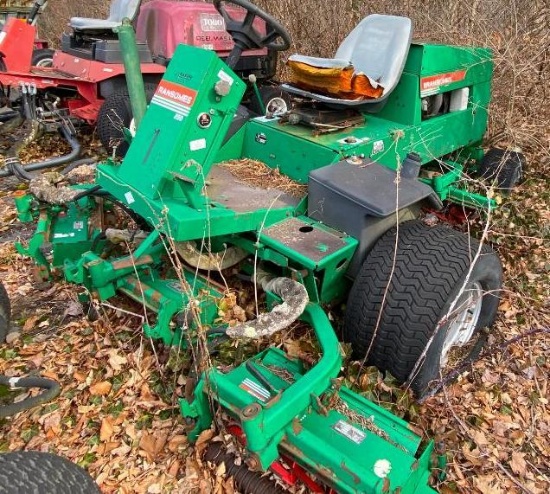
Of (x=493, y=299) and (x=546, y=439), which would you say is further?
(x=493, y=299)

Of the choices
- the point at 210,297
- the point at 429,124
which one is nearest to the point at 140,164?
the point at 210,297

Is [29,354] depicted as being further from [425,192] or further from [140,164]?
[425,192]

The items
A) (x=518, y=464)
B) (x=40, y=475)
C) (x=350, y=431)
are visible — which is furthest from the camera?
(x=518, y=464)

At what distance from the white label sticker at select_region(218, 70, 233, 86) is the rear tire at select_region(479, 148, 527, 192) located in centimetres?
226

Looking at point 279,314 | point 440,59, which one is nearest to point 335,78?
point 440,59

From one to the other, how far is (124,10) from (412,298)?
478 centimetres

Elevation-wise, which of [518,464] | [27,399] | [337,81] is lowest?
[518,464]

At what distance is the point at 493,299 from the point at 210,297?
149cm

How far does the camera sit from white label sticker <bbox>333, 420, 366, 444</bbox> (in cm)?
185

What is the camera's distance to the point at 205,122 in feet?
7.96

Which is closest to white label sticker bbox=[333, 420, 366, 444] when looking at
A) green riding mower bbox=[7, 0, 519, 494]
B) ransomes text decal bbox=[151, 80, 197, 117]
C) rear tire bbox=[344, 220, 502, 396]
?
green riding mower bbox=[7, 0, 519, 494]

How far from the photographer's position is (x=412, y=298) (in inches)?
88.7

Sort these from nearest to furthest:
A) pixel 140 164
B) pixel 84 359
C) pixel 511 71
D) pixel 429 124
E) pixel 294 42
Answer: pixel 140 164, pixel 84 359, pixel 429 124, pixel 511 71, pixel 294 42

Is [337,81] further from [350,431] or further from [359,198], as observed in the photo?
[350,431]
